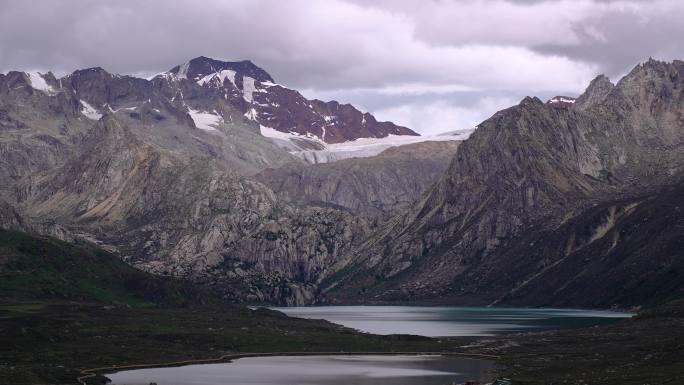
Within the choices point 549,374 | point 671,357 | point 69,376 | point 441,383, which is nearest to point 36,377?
point 69,376

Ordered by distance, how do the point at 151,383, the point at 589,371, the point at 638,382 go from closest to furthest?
the point at 638,382 → the point at 151,383 → the point at 589,371

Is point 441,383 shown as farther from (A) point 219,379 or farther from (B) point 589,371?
(A) point 219,379

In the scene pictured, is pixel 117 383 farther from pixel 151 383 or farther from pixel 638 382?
Result: pixel 638 382

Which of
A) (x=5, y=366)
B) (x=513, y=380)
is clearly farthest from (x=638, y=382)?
(x=5, y=366)

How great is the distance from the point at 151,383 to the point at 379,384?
37.0 metres

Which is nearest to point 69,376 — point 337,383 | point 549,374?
point 337,383

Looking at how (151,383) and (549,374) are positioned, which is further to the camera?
(549,374)

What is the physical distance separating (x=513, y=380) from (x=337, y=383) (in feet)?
95.4

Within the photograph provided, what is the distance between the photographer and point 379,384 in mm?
194125

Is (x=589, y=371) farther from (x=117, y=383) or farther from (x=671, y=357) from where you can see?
→ (x=117, y=383)

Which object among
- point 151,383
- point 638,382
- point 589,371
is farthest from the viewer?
point 589,371

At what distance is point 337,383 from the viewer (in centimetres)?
19562

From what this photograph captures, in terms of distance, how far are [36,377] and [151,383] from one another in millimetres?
18389

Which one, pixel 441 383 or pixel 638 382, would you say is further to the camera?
pixel 441 383
